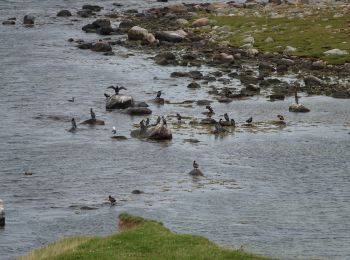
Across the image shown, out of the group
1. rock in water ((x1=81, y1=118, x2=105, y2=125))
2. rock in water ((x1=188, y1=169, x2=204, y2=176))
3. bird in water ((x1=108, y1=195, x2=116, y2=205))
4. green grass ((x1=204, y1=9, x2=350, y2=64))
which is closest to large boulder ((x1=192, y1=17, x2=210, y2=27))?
green grass ((x1=204, y1=9, x2=350, y2=64))

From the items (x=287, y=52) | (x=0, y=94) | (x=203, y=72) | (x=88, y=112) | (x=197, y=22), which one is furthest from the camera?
(x=197, y=22)

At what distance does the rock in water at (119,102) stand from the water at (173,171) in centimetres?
92

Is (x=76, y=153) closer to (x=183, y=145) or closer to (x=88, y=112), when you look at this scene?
(x=183, y=145)

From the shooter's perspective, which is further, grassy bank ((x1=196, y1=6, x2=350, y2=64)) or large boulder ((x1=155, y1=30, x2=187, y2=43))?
large boulder ((x1=155, y1=30, x2=187, y2=43))

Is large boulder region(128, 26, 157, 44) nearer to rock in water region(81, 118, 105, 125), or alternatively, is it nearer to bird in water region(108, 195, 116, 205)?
rock in water region(81, 118, 105, 125)

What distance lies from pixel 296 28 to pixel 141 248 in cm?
7610

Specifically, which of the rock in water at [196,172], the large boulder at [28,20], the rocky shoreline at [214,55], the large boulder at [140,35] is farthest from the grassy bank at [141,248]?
the large boulder at [28,20]

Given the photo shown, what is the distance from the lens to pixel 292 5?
12850cm

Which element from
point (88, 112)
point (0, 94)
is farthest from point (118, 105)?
point (0, 94)

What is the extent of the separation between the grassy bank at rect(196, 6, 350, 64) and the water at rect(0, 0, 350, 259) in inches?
689

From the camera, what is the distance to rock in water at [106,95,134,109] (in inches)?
2901

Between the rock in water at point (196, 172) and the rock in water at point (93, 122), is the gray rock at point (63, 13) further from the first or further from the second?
the rock in water at point (196, 172)

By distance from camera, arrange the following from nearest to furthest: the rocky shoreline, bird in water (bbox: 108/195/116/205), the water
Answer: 1. the water
2. bird in water (bbox: 108/195/116/205)
3. the rocky shoreline

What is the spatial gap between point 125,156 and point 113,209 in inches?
451
